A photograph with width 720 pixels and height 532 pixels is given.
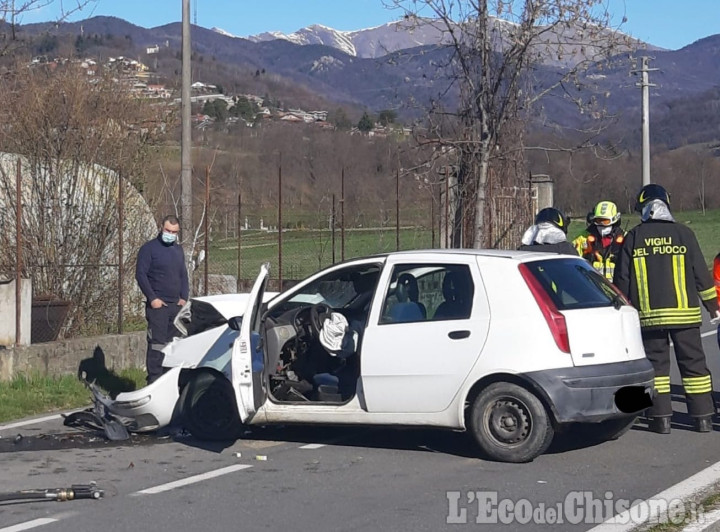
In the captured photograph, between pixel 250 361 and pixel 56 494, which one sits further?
pixel 250 361

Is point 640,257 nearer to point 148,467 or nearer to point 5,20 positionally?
point 148,467

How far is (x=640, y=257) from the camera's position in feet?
31.6

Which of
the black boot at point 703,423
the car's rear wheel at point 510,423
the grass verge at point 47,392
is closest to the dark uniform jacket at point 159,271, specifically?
the grass verge at point 47,392

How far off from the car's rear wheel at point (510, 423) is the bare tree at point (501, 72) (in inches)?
328

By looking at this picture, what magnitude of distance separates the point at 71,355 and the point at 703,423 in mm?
7064

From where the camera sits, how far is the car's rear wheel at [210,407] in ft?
30.2

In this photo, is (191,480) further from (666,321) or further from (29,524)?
(666,321)

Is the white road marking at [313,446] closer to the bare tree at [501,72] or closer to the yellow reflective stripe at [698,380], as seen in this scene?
the yellow reflective stripe at [698,380]

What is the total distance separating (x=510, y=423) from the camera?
27.2 ft

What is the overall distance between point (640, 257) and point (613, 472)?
2280mm

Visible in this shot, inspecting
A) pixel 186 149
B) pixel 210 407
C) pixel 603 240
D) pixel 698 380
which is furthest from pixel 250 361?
pixel 186 149

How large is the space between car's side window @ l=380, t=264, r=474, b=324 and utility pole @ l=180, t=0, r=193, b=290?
703 cm

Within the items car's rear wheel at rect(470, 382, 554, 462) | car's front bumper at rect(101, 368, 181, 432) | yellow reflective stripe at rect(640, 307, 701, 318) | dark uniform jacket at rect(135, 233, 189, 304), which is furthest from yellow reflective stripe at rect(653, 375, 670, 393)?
dark uniform jacket at rect(135, 233, 189, 304)

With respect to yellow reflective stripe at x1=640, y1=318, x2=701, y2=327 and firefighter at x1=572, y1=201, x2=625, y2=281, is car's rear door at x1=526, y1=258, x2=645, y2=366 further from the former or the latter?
firefighter at x1=572, y1=201, x2=625, y2=281
